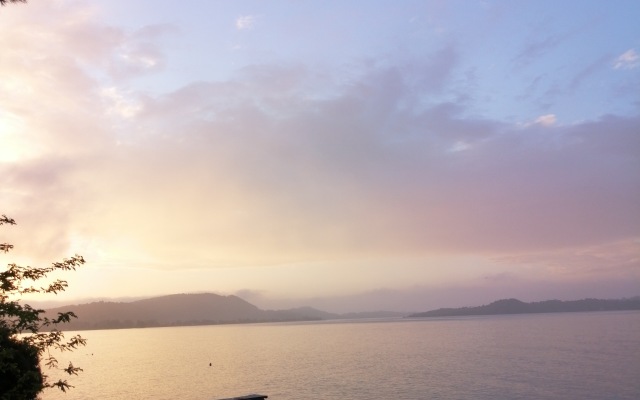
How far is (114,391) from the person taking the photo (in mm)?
97625

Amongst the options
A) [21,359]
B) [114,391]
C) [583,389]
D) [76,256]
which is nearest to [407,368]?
[583,389]

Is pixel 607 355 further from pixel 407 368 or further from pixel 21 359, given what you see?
pixel 21 359

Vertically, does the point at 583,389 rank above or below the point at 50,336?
below

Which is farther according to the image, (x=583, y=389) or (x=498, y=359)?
(x=498, y=359)

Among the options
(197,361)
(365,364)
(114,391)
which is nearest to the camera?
(114,391)

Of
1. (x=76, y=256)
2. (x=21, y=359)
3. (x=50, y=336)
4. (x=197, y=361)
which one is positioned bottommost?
(x=197, y=361)

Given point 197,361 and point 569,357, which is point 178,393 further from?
point 569,357

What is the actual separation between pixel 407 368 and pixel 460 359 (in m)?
24.4

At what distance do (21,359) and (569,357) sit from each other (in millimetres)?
132836

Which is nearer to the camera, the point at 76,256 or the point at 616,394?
the point at 76,256

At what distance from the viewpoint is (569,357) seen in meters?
127

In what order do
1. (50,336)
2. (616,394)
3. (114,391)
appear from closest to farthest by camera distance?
(50,336), (616,394), (114,391)

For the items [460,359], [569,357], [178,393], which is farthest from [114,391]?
[569,357]

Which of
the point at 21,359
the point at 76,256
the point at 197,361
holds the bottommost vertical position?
the point at 197,361
